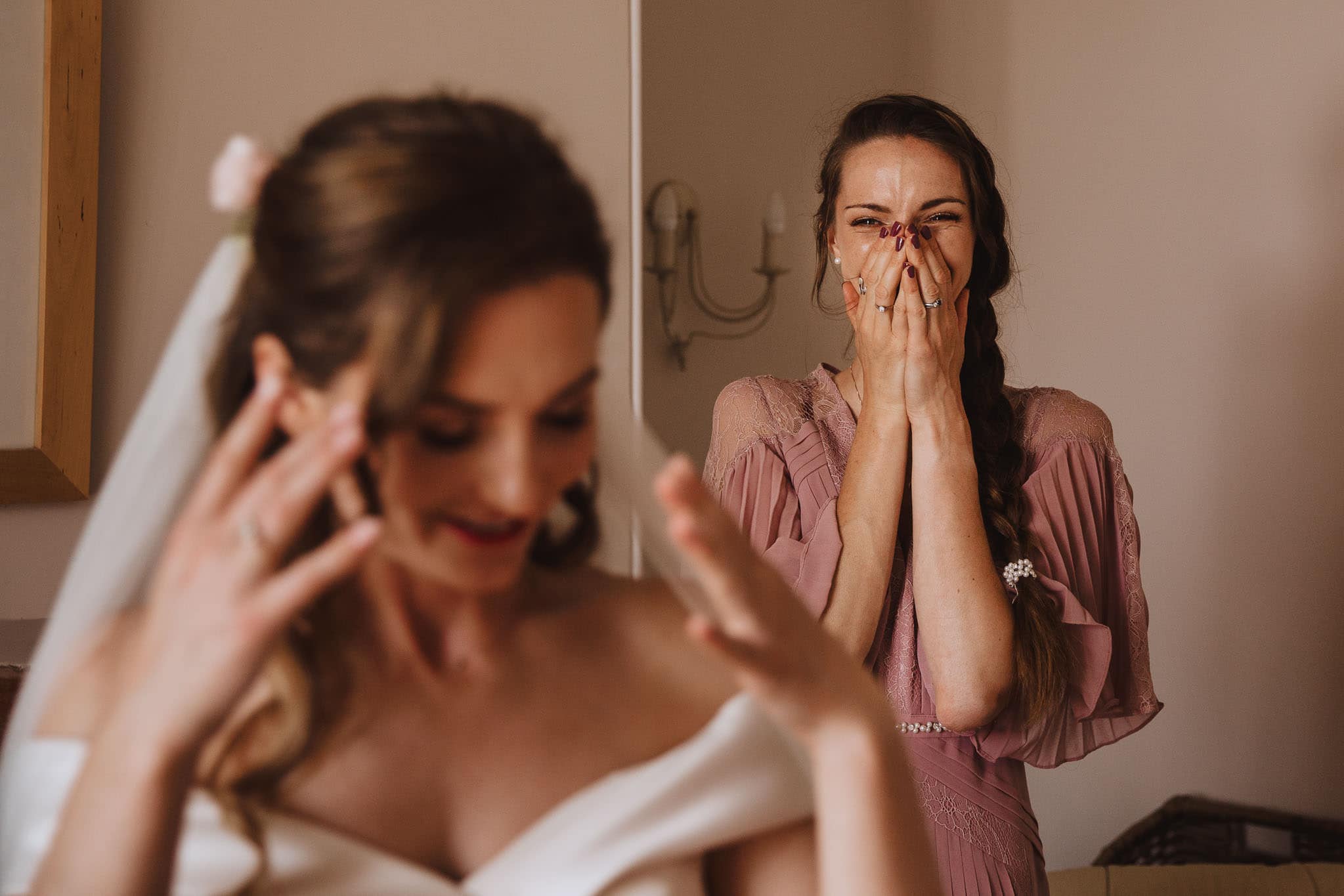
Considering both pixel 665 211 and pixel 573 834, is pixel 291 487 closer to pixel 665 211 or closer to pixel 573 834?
pixel 573 834

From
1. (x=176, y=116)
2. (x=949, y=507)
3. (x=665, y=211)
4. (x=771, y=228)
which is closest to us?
(x=176, y=116)

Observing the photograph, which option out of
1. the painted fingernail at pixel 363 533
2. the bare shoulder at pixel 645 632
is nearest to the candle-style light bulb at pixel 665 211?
the bare shoulder at pixel 645 632

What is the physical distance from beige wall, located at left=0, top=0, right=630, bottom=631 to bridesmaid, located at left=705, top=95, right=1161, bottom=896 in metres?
0.31

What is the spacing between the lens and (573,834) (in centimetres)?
46

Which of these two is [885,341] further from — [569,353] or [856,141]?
[569,353]

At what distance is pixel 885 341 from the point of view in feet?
3.33

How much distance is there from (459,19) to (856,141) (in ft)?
1.36

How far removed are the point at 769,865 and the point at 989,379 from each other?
669 mm

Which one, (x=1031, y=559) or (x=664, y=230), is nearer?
(x=1031, y=559)

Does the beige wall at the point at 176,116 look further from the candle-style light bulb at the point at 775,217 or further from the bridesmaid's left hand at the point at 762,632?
the candle-style light bulb at the point at 775,217

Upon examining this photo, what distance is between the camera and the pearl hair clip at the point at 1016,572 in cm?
98

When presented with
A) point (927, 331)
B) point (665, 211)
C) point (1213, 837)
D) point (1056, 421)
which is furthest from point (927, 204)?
point (1213, 837)

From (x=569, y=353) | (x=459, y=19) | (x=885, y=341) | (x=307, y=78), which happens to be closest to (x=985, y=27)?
(x=885, y=341)

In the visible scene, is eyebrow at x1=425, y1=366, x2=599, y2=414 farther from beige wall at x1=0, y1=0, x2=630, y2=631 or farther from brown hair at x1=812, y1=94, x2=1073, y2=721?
brown hair at x1=812, y1=94, x2=1073, y2=721
